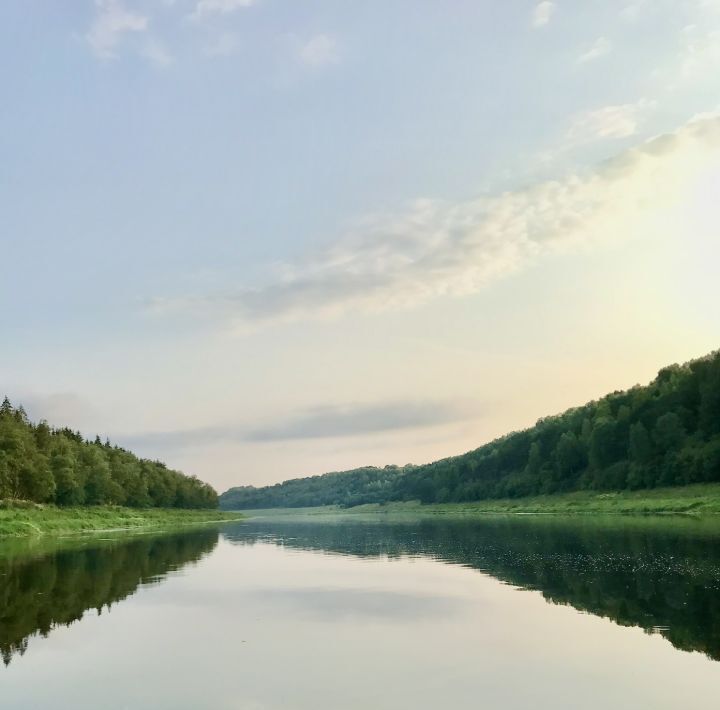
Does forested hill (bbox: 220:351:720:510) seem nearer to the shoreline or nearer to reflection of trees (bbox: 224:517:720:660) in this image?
reflection of trees (bbox: 224:517:720:660)

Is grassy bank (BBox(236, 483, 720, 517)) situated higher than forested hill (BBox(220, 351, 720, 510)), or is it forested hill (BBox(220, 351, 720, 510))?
forested hill (BBox(220, 351, 720, 510))

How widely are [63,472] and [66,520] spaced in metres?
21.9

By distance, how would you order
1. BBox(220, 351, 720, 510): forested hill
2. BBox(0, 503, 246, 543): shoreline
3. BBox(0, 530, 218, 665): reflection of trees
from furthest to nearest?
BBox(220, 351, 720, 510): forested hill < BBox(0, 503, 246, 543): shoreline < BBox(0, 530, 218, 665): reflection of trees

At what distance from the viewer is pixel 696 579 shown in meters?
26.3

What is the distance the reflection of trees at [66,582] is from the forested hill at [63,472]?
155ft

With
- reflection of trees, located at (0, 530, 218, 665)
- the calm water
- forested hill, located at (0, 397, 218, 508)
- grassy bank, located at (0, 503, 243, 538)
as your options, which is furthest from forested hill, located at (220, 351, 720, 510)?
forested hill, located at (0, 397, 218, 508)

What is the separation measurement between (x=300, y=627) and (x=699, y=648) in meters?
10.8

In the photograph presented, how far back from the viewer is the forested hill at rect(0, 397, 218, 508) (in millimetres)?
95438

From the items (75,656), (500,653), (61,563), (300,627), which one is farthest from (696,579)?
(61,563)

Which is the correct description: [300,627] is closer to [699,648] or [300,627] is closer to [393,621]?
[393,621]

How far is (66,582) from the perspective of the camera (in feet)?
107

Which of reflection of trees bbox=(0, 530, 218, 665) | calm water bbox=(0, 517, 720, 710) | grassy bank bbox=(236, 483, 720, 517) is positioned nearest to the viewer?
calm water bbox=(0, 517, 720, 710)

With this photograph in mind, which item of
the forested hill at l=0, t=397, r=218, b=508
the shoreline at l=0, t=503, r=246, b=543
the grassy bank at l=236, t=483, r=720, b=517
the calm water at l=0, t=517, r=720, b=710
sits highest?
the forested hill at l=0, t=397, r=218, b=508

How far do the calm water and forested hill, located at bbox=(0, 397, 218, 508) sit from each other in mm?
64942
